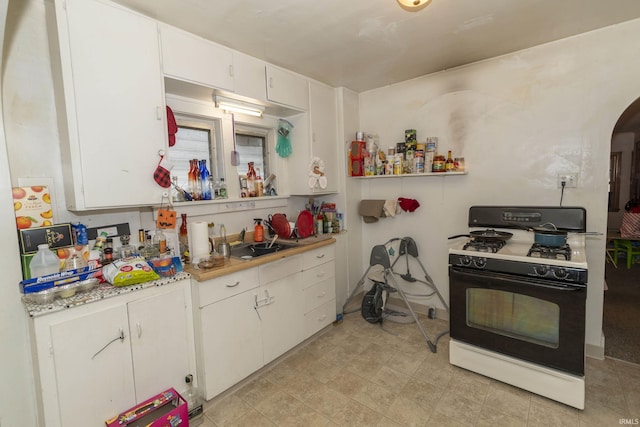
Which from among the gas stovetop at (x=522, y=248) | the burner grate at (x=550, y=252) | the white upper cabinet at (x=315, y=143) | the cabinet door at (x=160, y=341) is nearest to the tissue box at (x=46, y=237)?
the cabinet door at (x=160, y=341)

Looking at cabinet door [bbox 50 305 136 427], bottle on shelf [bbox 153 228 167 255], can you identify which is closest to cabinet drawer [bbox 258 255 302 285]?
bottle on shelf [bbox 153 228 167 255]

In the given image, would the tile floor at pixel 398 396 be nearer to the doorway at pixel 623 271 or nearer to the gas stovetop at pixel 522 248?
the doorway at pixel 623 271

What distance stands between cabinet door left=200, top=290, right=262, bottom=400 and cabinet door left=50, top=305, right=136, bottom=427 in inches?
16.4

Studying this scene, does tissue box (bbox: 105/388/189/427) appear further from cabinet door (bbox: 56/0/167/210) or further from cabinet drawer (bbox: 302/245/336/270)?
cabinet drawer (bbox: 302/245/336/270)

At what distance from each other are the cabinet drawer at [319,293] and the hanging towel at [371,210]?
829 mm

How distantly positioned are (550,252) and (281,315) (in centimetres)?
195

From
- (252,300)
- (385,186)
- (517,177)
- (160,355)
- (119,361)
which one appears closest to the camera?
(119,361)

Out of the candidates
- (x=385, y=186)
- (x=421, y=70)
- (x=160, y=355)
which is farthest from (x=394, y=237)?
(x=160, y=355)

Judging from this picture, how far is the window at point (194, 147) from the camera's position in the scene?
2309 millimetres

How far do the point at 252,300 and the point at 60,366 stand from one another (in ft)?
3.41

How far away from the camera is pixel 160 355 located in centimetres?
173

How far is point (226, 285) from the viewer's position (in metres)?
1.94

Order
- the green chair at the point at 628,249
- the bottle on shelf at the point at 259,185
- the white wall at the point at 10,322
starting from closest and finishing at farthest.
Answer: the white wall at the point at 10,322, the bottle on shelf at the point at 259,185, the green chair at the point at 628,249

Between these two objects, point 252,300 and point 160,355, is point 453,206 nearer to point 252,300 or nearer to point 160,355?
point 252,300
